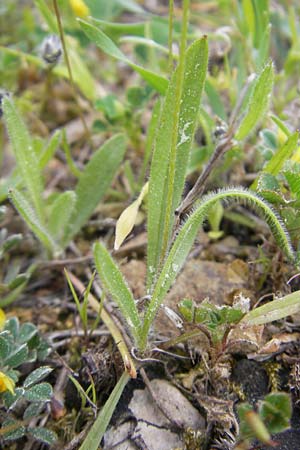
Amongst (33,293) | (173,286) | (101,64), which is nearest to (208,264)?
(173,286)

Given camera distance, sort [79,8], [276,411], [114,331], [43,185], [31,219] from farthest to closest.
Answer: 1. [79,8]
2. [43,185]
3. [31,219]
4. [114,331]
5. [276,411]

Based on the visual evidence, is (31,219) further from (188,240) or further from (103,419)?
(103,419)

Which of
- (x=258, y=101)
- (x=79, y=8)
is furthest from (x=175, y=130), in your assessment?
(x=79, y=8)

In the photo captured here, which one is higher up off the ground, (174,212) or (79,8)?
(79,8)

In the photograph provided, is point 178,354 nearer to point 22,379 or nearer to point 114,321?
point 114,321

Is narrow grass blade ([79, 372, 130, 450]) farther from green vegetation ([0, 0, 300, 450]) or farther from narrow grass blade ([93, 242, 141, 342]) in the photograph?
narrow grass blade ([93, 242, 141, 342])

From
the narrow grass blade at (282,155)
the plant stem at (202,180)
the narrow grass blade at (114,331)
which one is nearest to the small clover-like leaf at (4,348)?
the narrow grass blade at (114,331)

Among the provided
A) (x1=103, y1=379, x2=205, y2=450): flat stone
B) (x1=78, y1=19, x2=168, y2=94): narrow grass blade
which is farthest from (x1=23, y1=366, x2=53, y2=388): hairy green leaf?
(x1=78, y1=19, x2=168, y2=94): narrow grass blade
